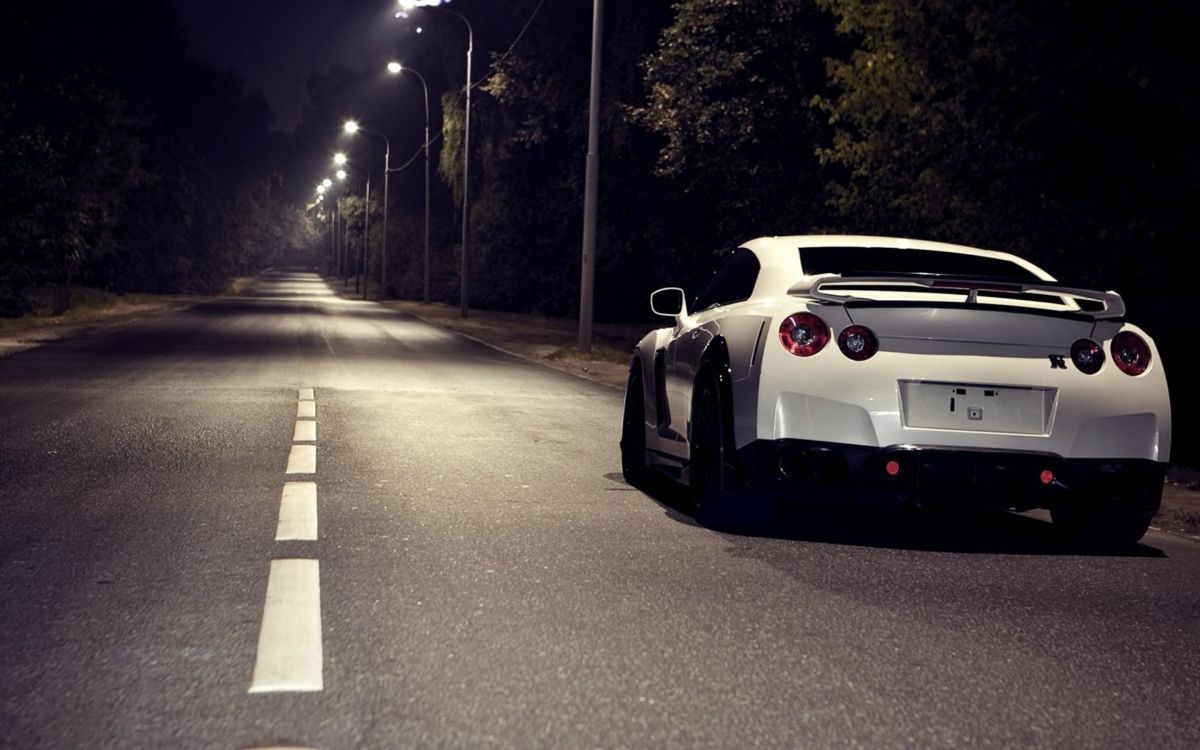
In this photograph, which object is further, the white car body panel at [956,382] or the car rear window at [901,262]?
the car rear window at [901,262]

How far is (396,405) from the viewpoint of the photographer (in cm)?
1429

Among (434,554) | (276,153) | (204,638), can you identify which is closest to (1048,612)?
(434,554)

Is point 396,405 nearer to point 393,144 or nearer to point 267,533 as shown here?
point 267,533

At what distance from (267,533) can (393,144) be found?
77.8 m

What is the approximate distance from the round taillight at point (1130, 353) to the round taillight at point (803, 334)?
1438 millimetres

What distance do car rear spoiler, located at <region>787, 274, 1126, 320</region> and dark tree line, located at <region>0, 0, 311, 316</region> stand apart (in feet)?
96.7

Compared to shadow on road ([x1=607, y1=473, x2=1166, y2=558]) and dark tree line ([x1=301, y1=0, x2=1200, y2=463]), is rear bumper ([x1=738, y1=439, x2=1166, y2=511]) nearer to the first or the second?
shadow on road ([x1=607, y1=473, x2=1166, y2=558])

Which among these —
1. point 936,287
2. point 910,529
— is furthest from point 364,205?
point 936,287

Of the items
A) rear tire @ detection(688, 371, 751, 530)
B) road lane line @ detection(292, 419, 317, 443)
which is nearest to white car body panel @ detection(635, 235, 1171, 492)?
rear tire @ detection(688, 371, 751, 530)

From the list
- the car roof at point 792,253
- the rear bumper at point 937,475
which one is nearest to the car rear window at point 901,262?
the car roof at point 792,253

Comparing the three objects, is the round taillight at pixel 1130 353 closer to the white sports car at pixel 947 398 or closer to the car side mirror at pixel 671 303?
the white sports car at pixel 947 398

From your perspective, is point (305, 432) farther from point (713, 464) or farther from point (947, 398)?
point (947, 398)

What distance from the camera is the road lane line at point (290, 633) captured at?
4.23 metres

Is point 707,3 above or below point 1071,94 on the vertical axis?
above
